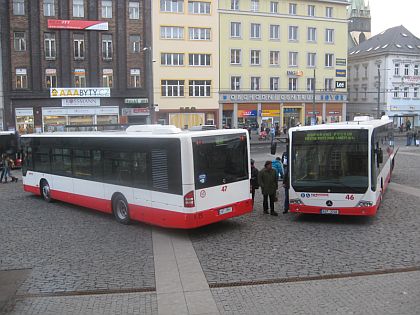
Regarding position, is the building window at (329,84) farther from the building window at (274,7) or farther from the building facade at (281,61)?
the building window at (274,7)

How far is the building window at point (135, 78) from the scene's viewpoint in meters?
51.9

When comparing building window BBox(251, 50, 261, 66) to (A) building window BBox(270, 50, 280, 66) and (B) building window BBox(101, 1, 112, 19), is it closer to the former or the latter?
(A) building window BBox(270, 50, 280, 66)

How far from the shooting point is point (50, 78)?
49438mm

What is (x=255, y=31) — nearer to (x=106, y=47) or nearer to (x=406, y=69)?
(x=106, y=47)

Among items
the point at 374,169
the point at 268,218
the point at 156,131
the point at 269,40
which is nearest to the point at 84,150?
the point at 156,131

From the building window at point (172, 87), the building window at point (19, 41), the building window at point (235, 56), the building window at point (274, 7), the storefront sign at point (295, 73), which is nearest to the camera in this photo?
the building window at point (19, 41)

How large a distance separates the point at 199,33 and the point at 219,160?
45.0 metres

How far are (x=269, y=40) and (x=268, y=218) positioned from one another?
4805 cm

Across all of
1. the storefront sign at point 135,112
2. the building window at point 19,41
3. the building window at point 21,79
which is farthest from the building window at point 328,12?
the building window at point 21,79

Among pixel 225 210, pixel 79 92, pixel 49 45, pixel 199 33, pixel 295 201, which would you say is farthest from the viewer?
pixel 199 33

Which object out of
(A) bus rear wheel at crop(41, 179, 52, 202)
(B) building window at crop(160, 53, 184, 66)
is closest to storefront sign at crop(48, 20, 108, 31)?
(B) building window at crop(160, 53, 184, 66)

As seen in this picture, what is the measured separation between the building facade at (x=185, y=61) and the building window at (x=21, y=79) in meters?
12.9

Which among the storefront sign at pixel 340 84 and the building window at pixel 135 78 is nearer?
the building window at pixel 135 78

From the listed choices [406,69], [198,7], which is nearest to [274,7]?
[198,7]
